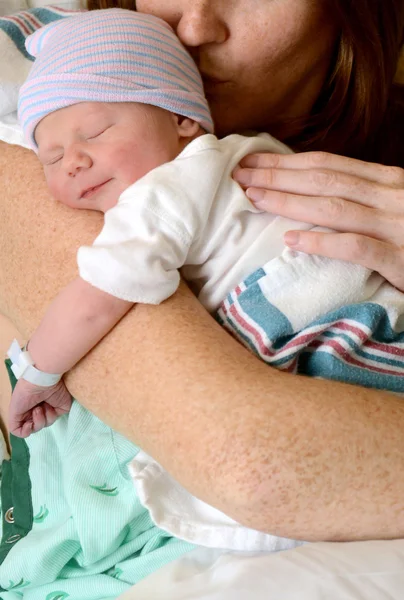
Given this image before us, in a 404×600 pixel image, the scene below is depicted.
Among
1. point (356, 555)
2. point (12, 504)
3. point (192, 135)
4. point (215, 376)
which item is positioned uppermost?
point (192, 135)

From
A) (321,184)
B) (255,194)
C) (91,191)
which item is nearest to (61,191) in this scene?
(91,191)

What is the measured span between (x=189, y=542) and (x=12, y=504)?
41cm

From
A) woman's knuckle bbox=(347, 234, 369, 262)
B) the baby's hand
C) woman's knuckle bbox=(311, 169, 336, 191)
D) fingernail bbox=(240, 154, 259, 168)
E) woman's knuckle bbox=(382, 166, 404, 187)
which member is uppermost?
fingernail bbox=(240, 154, 259, 168)

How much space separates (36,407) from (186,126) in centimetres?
56

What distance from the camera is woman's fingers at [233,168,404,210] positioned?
1.08 m

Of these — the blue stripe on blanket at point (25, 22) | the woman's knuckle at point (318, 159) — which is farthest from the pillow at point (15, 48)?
the woman's knuckle at point (318, 159)

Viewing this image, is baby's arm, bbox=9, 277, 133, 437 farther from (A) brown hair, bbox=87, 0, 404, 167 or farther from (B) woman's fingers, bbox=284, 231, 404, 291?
(A) brown hair, bbox=87, 0, 404, 167

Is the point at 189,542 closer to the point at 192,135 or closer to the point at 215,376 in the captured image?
the point at 215,376

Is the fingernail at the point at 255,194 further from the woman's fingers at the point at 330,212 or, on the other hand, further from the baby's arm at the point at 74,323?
the baby's arm at the point at 74,323

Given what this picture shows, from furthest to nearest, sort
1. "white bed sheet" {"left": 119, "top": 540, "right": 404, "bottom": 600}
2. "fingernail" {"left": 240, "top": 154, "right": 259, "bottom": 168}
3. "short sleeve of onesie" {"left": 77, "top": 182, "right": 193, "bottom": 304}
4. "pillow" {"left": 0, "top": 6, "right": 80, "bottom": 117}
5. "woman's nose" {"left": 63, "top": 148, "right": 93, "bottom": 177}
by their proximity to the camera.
Result: "pillow" {"left": 0, "top": 6, "right": 80, "bottom": 117}, "fingernail" {"left": 240, "top": 154, "right": 259, "bottom": 168}, "woman's nose" {"left": 63, "top": 148, "right": 93, "bottom": 177}, "short sleeve of onesie" {"left": 77, "top": 182, "right": 193, "bottom": 304}, "white bed sheet" {"left": 119, "top": 540, "right": 404, "bottom": 600}

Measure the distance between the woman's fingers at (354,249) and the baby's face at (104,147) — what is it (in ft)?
0.85

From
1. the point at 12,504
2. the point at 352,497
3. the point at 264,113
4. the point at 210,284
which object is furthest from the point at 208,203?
the point at 12,504

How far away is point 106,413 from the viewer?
0.99 m

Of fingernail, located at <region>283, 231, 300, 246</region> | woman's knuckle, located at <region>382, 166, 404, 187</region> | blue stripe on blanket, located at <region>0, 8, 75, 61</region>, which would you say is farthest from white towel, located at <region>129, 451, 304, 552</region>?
blue stripe on blanket, located at <region>0, 8, 75, 61</region>
